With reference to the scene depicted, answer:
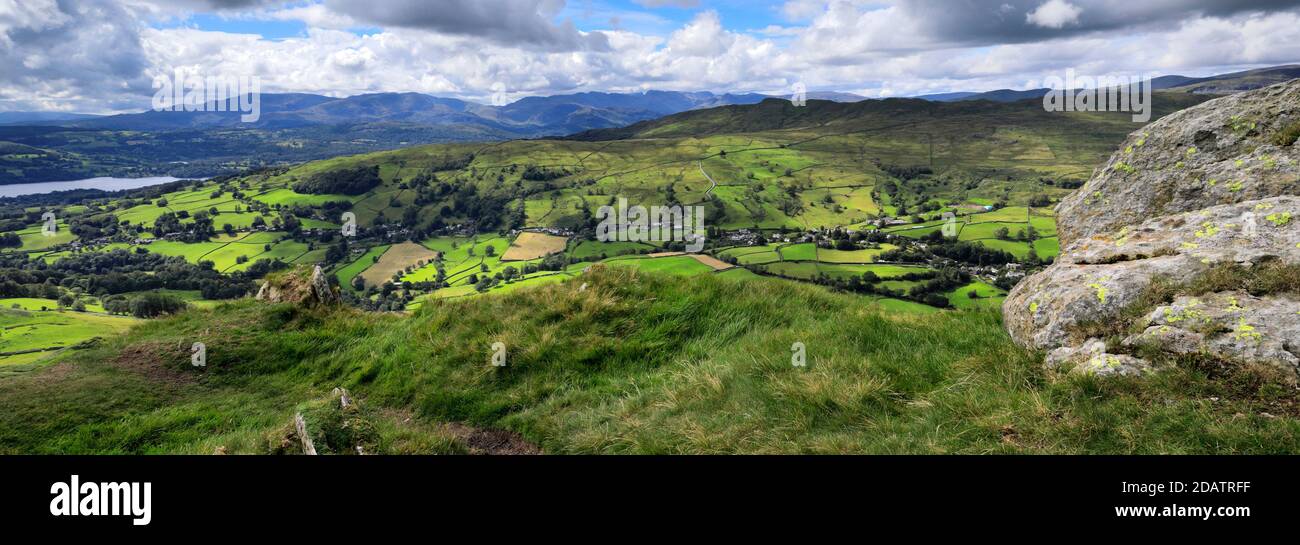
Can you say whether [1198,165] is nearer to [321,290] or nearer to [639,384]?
[639,384]

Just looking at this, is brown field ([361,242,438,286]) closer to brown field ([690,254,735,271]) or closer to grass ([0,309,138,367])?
brown field ([690,254,735,271])

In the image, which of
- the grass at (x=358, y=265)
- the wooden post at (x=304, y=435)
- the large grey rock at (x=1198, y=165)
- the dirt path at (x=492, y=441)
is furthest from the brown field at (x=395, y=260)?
the large grey rock at (x=1198, y=165)

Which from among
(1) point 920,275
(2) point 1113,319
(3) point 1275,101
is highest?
(3) point 1275,101

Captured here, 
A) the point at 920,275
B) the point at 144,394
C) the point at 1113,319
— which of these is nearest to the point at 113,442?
the point at 144,394

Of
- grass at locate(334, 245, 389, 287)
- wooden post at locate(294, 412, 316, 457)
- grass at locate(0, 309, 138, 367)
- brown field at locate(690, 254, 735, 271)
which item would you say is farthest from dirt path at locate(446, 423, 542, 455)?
grass at locate(334, 245, 389, 287)

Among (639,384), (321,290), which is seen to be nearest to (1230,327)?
(639,384)
